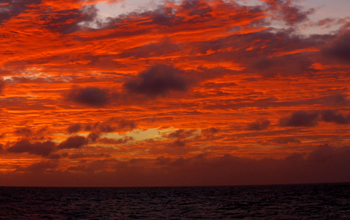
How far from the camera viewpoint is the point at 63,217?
65.2m

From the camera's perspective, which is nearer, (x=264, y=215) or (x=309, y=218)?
(x=309, y=218)

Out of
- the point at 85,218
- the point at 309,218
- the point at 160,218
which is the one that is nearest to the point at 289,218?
the point at 309,218

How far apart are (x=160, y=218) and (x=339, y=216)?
32237mm

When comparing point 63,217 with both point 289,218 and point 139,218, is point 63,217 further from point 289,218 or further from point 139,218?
point 289,218

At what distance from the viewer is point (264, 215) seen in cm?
6500

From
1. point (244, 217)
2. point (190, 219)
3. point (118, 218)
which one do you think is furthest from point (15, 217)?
point (244, 217)

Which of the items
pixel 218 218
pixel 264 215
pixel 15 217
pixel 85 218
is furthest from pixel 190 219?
pixel 15 217

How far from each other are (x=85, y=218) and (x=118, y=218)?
634 cm

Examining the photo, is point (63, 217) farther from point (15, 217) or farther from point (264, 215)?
point (264, 215)

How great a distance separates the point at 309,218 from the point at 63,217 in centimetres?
4406

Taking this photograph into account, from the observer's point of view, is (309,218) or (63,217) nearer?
(309,218)

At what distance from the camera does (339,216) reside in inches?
2505

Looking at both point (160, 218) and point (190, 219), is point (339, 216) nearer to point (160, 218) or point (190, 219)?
point (190, 219)

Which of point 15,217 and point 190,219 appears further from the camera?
point 15,217
